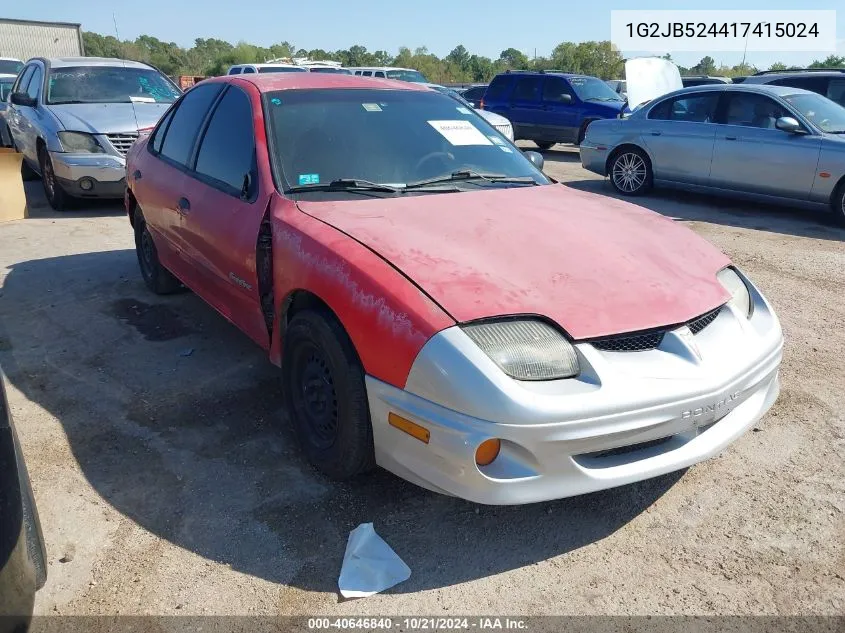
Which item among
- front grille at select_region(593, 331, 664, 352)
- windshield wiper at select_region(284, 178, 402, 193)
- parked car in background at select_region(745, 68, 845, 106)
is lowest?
front grille at select_region(593, 331, 664, 352)

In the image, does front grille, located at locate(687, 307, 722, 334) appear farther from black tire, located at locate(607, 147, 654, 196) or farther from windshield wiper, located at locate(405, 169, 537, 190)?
black tire, located at locate(607, 147, 654, 196)

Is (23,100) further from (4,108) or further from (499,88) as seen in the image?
(499,88)

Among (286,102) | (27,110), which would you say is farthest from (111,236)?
(286,102)

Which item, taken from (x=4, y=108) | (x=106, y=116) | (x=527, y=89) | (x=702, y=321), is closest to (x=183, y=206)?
(x=702, y=321)

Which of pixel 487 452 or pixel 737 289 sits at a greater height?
pixel 737 289

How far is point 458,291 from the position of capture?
238 cm

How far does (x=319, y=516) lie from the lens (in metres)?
2.69

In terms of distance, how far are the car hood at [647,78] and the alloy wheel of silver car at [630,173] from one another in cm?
208

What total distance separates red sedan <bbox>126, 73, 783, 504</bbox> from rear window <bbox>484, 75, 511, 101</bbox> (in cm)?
1198

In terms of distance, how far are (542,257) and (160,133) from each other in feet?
10.5

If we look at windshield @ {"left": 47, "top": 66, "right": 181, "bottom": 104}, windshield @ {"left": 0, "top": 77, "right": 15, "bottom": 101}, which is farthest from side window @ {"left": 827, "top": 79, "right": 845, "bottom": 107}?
windshield @ {"left": 0, "top": 77, "right": 15, "bottom": 101}

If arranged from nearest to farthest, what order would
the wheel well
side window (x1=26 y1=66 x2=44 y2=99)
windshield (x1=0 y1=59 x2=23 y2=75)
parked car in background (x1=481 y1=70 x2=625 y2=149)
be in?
side window (x1=26 y1=66 x2=44 y2=99)
the wheel well
parked car in background (x1=481 y1=70 x2=625 y2=149)
windshield (x1=0 y1=59 x2=23 y2=75)

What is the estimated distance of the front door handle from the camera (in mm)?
3904

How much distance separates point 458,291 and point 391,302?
24 centimetres
